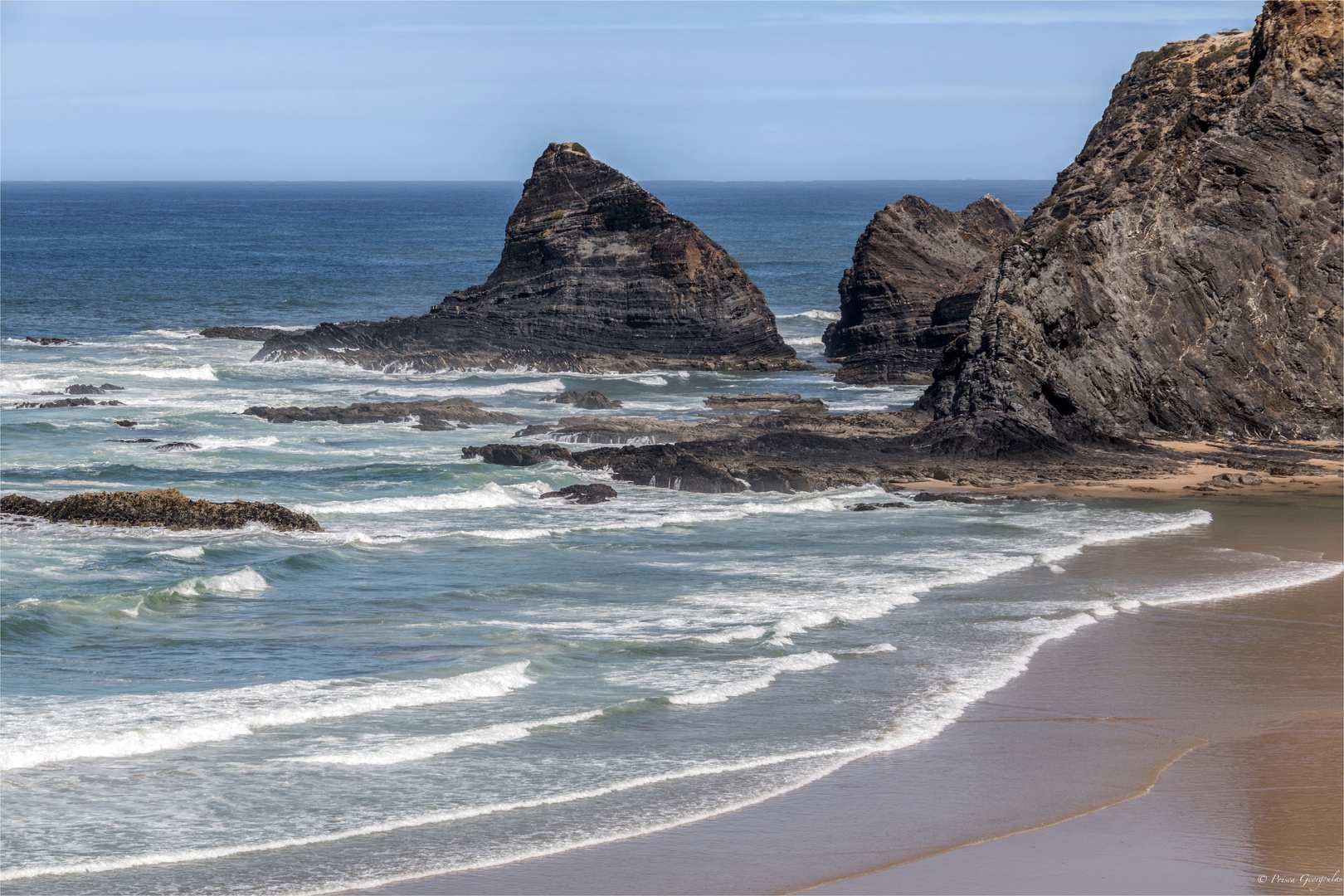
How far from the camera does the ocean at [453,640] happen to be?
450 inches

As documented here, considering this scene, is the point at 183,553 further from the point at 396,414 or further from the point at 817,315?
the point at 817,315

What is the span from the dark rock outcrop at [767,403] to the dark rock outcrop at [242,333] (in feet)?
80.3

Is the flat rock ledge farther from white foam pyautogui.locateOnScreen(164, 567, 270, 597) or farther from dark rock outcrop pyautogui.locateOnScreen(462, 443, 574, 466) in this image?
dark rock outcrop pyautogui.locateOnScreen(462, 443, 574, 466)

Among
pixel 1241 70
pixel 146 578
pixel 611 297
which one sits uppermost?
pixel 1241 70

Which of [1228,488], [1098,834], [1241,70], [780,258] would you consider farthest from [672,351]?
[780,258]

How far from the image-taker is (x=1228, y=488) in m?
27.9

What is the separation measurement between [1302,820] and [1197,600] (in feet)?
28.4

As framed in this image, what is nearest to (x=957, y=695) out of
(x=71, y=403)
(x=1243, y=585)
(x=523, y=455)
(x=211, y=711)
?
(x=1243, y=585)

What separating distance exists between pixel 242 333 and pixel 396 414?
24.4 metres

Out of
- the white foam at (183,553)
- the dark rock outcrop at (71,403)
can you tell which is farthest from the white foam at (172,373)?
the white foam at (183,553)

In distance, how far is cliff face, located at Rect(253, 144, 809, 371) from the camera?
51.9 m

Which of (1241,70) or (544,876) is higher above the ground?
(1241,70)

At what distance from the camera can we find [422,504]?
2753cm

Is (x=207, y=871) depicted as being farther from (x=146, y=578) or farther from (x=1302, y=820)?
(x=146, y=578)
